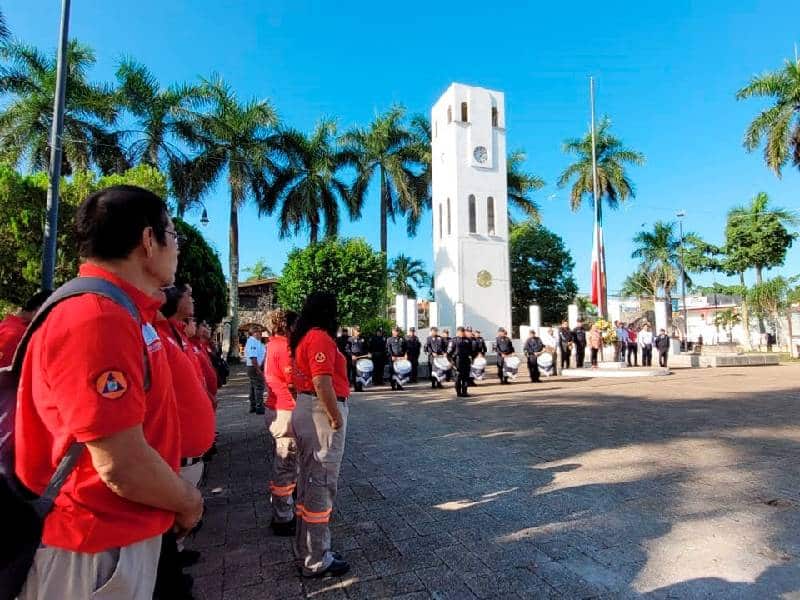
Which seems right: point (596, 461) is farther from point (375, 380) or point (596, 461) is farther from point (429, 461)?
point (375, 380)

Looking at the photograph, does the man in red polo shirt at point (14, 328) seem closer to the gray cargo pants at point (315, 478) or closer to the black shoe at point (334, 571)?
the gray cargo pants at point (315, 478)

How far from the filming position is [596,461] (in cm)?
555

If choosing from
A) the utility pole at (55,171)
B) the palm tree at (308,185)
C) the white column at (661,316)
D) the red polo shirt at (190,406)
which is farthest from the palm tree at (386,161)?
the red polo shirt at (190,406)

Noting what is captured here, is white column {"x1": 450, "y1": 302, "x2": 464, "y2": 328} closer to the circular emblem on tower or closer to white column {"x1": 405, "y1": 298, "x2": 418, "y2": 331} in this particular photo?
white column {"x1": 405, "y1": 298, "x2": 418, "y2": 331}

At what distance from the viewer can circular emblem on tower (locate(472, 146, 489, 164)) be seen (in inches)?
1185

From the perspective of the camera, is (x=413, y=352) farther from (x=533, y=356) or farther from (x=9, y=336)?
(x=9, y=336)

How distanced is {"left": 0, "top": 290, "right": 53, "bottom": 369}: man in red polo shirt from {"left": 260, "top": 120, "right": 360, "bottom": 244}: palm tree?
82.4 feet

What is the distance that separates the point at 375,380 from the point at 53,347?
1517 centimetres

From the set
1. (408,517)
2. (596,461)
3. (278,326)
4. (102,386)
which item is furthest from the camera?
(596,461)

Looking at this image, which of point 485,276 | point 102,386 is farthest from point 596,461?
point 485,276

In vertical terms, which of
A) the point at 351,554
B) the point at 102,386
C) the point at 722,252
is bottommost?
the point at 351,554

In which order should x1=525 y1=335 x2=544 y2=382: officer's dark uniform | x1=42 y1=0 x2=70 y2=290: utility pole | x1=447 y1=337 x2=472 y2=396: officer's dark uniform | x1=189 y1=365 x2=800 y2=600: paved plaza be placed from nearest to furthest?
x1=189 y1=365 x2=800 y2=600: paved plaza → x1=42 y1=0 x2=70 y2=290: utility pole → x1=447 y1=337 x2=472 y2=396: officer's dark uniform → x1=525 y1=335 x2=544 y2=382: officer's dark uniform

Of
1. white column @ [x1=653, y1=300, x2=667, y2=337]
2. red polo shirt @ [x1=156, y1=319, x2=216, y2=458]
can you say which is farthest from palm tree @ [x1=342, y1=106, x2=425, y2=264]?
red polo shirt @ [x1=156, y1=319, x2=216, y2=458]

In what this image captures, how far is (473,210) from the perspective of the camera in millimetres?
30156
